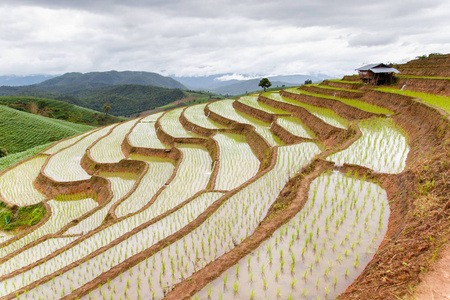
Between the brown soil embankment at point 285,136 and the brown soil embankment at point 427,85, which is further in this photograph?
the brown soil embankment at point 427,85

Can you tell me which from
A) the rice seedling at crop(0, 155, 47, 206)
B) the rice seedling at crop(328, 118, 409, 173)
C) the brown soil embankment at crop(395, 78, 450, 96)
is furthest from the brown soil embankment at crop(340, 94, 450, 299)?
the rice seedling at crop(0, 155, 47, 206)

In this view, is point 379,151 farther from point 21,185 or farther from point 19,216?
point 21,185

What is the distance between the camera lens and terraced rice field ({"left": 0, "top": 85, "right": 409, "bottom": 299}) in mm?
3557

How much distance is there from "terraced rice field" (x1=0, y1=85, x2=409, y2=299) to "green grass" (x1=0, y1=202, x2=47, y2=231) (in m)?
0.55

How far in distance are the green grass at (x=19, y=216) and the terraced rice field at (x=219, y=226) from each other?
1.80ft

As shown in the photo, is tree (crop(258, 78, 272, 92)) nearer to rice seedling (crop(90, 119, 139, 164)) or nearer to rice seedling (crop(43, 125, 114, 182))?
rice seedling (crop(90, 119, 139, 164))

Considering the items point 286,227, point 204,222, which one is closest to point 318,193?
point 286,227

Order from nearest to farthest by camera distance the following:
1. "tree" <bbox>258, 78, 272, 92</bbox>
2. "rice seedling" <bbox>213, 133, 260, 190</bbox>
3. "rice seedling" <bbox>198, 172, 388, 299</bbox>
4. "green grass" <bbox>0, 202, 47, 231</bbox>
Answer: "rice seedling" <bbox>198, 172, 388, 299</bbox> < "rice seedling" <bbox>213, 133, 260, 190</bbox> < "green grass" <bbox>0, 202, 47, 231</bbox> < "tree" <bbox>258, 78, 272, 92</bbox>

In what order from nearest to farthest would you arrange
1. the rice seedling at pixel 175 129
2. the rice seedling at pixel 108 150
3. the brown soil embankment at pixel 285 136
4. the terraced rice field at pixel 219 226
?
the terraced rice field at pixel 219 226 → the brown soil embankment at pixel 285 136 → the rice seedling at pixel 108 150 → the rice seedling at pixel 175 129

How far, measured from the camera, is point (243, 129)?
15.8 m

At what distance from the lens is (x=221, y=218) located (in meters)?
5.55

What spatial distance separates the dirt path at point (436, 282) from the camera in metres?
2.28

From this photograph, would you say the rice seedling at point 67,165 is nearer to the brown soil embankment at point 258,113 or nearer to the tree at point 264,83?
the brown soil embankment at point 258,113

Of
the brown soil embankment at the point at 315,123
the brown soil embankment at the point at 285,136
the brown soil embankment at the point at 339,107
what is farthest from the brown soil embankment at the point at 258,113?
the brown soil embankment at the point at 339,107
